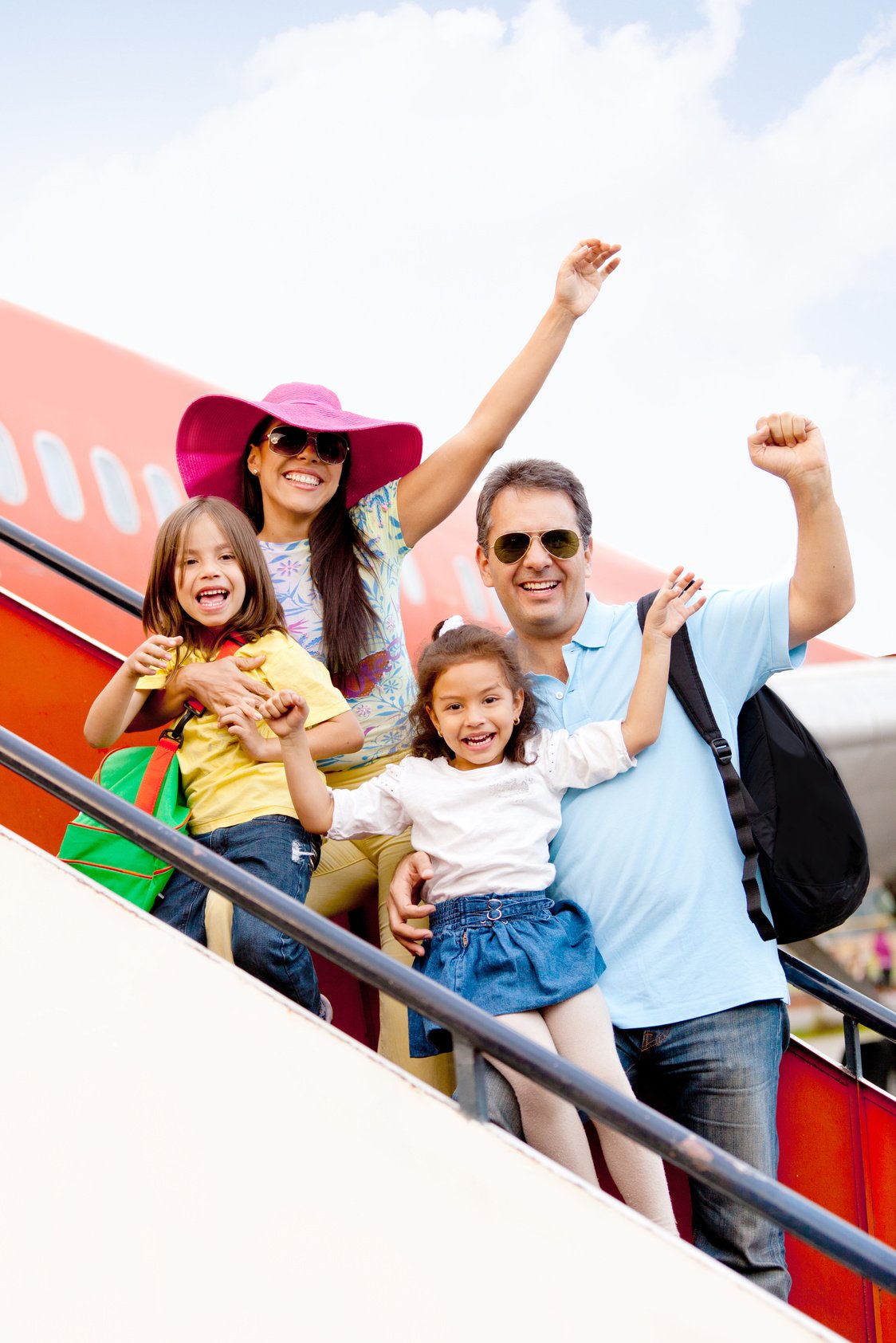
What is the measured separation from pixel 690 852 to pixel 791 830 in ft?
0.75

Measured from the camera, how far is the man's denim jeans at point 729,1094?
8.01 ft

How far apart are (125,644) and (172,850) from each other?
11.8 ft

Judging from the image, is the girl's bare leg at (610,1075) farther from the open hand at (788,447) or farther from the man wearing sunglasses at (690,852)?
the open hand at (788,447)

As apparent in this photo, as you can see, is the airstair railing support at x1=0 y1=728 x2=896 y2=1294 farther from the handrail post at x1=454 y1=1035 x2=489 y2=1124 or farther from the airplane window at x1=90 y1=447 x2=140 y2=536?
the airplane window at x1=90 y1=447 x2=140 y2=536

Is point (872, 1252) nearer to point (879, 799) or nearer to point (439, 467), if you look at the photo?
point (439, 467)

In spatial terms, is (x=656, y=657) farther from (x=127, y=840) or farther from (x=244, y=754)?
(x=127, y=840)

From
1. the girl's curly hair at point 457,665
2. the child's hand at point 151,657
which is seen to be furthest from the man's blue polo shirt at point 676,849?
the child's hand at point 151,657

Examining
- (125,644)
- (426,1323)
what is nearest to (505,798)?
(426,1323)

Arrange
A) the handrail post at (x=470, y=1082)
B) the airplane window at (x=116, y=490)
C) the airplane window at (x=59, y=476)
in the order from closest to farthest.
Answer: the handrail post at (x=470, y=1082) < the airplane window at (x=59, y=476) < the airplane window at (x=116, y=490)

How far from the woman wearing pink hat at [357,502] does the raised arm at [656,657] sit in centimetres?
59

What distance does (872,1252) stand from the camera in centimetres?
181

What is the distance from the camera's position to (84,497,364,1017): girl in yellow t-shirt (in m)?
2.42

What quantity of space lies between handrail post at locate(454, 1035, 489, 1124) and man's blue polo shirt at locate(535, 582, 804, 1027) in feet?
2.03

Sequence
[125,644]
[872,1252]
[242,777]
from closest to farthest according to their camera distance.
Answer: [872,1252] → [242,777] → [125,644]
